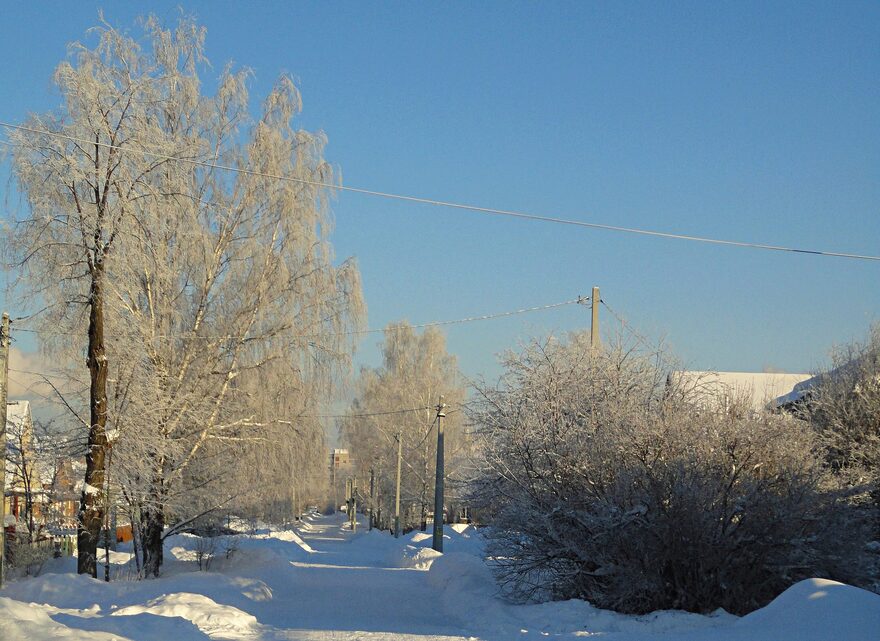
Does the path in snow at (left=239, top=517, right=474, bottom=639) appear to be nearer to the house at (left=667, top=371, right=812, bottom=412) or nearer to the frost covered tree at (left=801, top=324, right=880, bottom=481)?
the house at (left=667, top=371, right=812, bottom=412)

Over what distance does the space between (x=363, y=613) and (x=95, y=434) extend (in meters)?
6.99

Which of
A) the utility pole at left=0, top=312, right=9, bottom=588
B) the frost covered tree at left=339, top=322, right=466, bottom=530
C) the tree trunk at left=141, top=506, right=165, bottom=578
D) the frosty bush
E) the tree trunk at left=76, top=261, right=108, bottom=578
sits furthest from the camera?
the frost covered tree at left=339, top=322, right=466, bottom=530

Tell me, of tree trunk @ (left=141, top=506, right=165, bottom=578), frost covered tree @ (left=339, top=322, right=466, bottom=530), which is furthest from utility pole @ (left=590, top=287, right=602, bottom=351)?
frost covered tree @ (left=339, top=322, right=466, bottom=530)

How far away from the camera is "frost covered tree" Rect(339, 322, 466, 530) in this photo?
208ft

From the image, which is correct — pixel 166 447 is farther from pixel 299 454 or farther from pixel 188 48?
pixel 188 48

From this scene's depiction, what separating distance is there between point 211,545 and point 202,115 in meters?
11.5

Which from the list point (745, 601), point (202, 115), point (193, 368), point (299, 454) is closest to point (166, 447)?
point (193, 368)

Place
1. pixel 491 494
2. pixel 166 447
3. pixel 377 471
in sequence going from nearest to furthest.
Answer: pixel 491 494 < pixel 166 447 < pixel 377 471

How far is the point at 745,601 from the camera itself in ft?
50.0

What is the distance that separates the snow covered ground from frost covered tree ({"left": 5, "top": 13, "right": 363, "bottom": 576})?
3.04 m

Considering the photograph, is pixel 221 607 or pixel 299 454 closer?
pixel 221 607

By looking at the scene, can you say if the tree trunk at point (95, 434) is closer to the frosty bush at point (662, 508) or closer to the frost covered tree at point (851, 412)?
the frosty bush at point (662, 508)

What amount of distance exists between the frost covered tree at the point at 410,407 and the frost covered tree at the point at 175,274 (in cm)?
3439

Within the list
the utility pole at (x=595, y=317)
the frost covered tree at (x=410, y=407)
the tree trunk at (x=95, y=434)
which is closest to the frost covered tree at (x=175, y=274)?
the tree trunk at (x=95, y=434)
